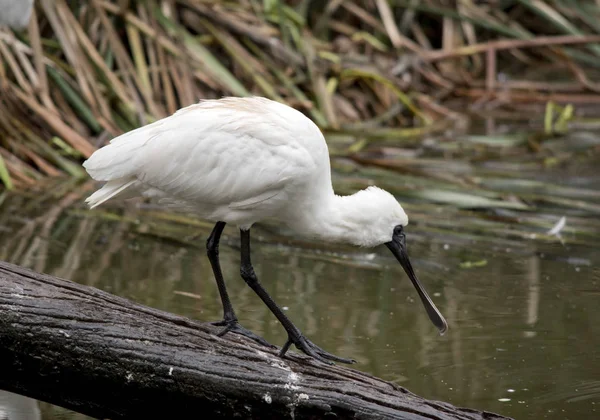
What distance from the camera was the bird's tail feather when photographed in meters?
5.23

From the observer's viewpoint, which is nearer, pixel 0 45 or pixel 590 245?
pixel 590 245

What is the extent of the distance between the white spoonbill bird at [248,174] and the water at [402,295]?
34.1 inches

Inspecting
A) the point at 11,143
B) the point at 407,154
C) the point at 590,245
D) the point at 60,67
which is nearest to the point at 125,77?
the point at 60,67

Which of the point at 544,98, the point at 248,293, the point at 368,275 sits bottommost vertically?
the point at 248,293

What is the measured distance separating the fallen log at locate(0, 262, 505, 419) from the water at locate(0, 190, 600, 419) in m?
0.59

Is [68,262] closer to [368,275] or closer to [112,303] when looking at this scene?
[368,275]

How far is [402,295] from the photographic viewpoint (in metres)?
6.98

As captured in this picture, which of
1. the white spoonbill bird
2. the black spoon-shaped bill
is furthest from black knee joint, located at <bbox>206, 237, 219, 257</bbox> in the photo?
the black spoon-shaped bill

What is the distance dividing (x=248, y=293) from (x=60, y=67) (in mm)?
4167

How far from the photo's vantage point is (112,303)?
15.6ft

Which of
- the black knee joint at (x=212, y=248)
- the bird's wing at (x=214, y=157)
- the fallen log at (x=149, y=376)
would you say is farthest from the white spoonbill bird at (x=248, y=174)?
the fallen log at (x=149, y=376)

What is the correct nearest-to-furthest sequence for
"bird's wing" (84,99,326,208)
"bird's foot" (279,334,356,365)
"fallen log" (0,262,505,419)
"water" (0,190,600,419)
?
"fallen log" (0,262,505,419) → "bird's foot" (279,334,356,365) → "bird's wing" (84,99,326,208) → "water" (0,190,600,419)

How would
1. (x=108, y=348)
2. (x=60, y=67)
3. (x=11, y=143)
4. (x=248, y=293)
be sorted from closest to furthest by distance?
(x=108, y=348)
(x=248, y=293)
(x=11, y=143)
(x=60, y=67)

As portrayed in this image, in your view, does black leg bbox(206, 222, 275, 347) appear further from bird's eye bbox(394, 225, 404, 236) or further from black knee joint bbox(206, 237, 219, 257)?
bird's eye bbox(394, 225, 404, 236)
